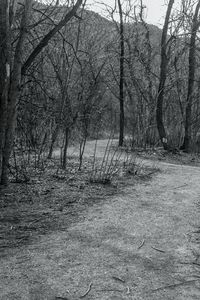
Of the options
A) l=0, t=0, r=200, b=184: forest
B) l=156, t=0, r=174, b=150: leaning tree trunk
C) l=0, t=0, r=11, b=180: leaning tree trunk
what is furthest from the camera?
l=156, t=0, r=174, b=150: leaning tree trunk

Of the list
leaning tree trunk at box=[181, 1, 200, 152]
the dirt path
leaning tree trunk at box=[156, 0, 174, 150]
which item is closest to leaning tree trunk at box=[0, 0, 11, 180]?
the dirt path

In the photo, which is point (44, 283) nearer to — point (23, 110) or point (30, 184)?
point (30, 184)

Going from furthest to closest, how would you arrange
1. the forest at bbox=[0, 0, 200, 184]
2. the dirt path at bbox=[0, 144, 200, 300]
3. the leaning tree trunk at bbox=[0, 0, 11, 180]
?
the forest at bbox=[0, 0, 200, 184], the leaning tree trunk at bbox=[0, 0, 11, 180], the dirt path at bbox=[0, 144, 200, 300]

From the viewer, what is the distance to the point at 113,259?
12.5ft

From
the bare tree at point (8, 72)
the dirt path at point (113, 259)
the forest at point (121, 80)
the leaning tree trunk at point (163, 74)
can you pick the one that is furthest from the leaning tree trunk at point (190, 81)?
the dirt path at point (113, 259)

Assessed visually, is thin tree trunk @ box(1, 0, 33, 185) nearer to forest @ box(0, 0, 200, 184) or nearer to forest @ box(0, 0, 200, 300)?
forest @ box(0, 0, 200, 300)

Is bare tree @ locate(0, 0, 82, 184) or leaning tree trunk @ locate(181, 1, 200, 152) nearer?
bare tree @ locate(0, 0, 82, 184)

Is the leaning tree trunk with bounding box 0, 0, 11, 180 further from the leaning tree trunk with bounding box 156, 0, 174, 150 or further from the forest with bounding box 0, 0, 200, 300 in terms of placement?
the leaning tree trunk with bounding box 156, 0, 174, 150

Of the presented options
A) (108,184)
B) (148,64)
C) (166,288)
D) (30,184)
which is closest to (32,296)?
(166,288)

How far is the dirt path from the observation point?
3.17 m

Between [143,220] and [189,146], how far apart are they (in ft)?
41.5

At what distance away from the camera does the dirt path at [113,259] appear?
3.17m

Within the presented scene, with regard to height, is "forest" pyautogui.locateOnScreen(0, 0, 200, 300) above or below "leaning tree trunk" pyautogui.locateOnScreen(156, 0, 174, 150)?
below

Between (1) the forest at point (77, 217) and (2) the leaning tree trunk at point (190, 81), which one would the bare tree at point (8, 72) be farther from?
(2) the leaning tree trunk at point (190, 81)
